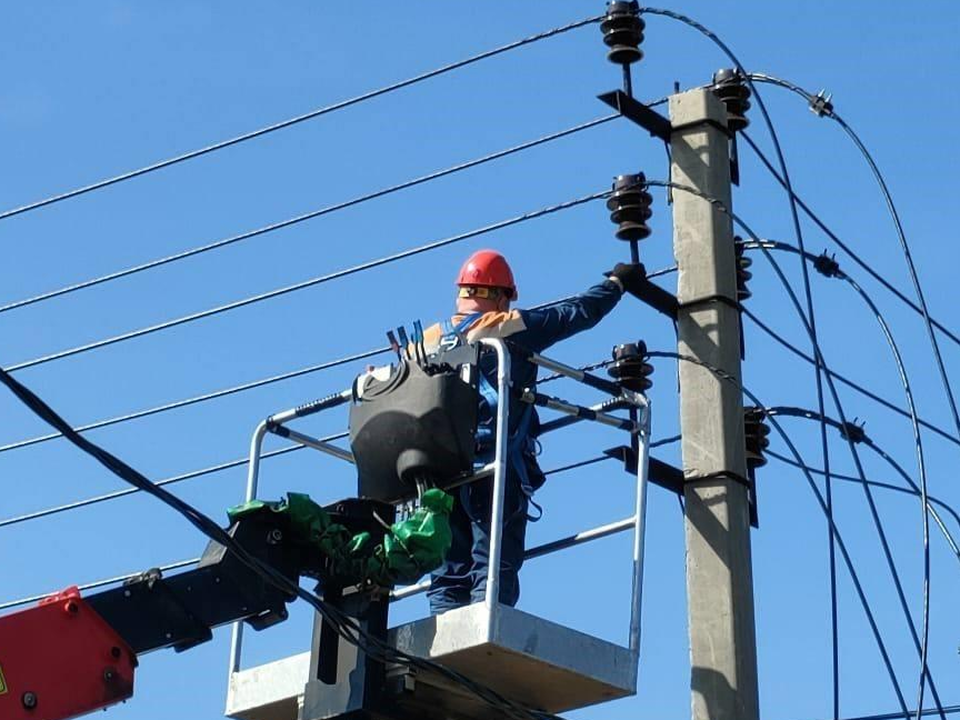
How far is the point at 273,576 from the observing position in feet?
28.0

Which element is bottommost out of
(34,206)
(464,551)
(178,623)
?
(178,623)

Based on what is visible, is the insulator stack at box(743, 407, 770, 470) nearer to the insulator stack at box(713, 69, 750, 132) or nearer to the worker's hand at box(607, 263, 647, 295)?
the worker's hand at box(607, 263, 647, 295)

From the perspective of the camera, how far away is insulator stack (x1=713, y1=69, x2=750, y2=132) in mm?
10977

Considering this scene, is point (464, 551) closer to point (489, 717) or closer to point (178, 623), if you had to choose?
point (489, 717)

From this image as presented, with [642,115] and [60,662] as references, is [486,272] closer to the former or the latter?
[642,115]

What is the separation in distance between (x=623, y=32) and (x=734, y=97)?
2.13 ft

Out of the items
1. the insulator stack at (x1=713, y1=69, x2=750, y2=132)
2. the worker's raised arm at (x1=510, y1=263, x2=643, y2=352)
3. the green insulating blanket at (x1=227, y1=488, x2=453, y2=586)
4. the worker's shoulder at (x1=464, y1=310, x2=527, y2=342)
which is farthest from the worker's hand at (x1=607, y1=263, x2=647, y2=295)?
the green insulating blanket at (x1=227, y1=488, x2=453, y2=586)

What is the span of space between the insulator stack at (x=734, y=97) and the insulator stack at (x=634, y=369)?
1.33 meters

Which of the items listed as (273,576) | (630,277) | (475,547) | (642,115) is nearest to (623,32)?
(642,115)

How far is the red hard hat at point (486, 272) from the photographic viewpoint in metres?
10.7

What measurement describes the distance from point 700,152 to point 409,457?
2308 millimetres

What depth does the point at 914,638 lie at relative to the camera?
36.3 ft

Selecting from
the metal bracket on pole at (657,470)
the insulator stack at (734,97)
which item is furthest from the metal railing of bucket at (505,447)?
the insulator stack at (734,97)

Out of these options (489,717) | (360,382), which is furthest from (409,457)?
(489,717)
